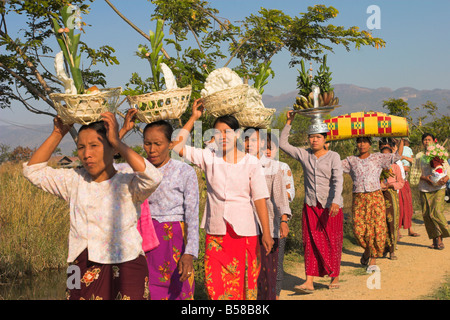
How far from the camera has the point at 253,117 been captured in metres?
5.29

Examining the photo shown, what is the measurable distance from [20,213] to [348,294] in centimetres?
497

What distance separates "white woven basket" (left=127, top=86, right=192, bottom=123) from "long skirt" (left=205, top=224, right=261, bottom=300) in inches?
51.6

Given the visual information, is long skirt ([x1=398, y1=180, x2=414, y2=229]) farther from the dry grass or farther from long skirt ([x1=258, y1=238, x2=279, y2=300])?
the dry grass

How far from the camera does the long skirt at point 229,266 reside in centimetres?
467

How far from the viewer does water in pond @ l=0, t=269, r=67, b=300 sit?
6.49 m

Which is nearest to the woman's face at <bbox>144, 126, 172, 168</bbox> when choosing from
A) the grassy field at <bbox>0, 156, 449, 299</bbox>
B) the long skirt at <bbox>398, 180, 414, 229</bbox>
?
the grassy field at <bbox>0, 156, 449, 299</bbox>

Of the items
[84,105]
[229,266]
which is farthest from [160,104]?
[229,266]

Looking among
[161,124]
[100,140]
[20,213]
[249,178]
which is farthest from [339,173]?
[20,213]

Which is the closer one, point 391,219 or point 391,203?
point 391,219

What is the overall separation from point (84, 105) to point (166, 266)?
1631 mm

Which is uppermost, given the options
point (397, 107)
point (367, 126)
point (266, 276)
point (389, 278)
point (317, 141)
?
point (397, 107)

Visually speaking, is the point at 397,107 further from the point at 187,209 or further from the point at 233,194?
the point at 187,209

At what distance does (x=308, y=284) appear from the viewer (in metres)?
6.91

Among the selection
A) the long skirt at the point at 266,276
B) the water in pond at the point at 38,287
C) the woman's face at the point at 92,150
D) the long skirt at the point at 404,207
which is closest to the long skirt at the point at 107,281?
the woman's face at the point at 92,150
